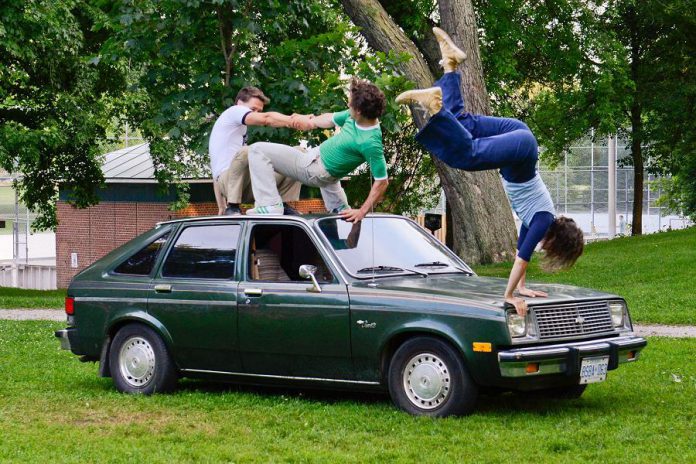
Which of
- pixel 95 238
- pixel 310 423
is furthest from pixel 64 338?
pixel 95 238

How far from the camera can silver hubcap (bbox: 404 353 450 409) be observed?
8.48 metres

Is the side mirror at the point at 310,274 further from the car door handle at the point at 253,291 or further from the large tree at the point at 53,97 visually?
the large tree at the point at 53,97

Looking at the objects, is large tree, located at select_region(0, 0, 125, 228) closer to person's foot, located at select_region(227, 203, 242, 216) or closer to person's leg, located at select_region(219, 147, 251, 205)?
person's leg, located at select_region(219, 147, 251, 205)

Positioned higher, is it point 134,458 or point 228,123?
point 228,123

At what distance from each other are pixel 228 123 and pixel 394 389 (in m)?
3.34

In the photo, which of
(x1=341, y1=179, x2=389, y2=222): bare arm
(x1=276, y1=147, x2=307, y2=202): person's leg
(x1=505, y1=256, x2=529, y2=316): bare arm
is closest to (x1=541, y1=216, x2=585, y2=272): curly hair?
(x1=505, y1=256, x2=529, y2=316): bare arm

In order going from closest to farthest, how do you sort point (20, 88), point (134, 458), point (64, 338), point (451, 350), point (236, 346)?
point (134, 458) → point (451, 350) → point (236, 346) → point (64, 338) → point (20, 88)

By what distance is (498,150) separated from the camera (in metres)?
8.63

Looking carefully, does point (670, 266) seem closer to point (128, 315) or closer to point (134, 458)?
point (128, 315)

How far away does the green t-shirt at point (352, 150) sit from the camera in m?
9.41

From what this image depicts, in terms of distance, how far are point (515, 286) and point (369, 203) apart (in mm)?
1457

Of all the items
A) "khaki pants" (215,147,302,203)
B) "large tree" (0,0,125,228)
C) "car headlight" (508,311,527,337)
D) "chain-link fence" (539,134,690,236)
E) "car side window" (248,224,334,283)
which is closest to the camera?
"car headlight" (508,311,527,337)

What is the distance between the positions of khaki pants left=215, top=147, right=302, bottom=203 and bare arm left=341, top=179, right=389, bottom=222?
91cm

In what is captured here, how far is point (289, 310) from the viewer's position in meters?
9.27
